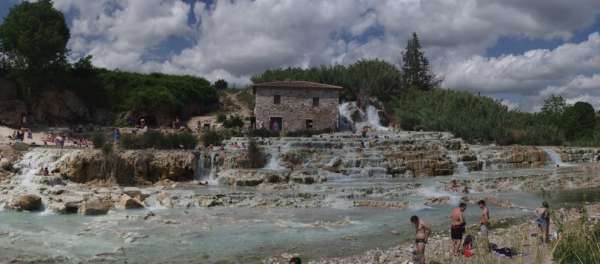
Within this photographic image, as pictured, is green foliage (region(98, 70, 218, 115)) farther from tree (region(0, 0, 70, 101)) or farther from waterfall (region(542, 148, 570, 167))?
waterfall (region(542, 148, 570, 167))

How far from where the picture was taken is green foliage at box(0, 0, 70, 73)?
33719 millimetres

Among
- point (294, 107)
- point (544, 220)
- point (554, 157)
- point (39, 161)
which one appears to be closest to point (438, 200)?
point (544, 220)

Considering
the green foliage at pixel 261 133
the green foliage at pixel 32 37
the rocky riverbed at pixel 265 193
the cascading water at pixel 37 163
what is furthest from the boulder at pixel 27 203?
the green foliage at pixel 32 37

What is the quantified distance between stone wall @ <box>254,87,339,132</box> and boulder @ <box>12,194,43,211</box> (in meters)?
22.8

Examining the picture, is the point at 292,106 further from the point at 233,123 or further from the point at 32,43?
the point at 32,43

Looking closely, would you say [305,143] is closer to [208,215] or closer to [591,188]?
[208,215]

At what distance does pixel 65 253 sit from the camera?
11.5m

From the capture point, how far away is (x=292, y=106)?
39.5 meters

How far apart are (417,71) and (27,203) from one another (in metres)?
48.2

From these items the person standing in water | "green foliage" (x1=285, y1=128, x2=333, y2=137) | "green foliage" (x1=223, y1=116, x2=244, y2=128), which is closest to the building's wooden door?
"green foliage" (x1=223, y1=116, x2=244, y2=128)

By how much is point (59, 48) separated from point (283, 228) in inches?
1142

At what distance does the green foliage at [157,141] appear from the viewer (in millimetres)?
26886

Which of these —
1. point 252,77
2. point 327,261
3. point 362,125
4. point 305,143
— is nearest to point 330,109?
point 362,125

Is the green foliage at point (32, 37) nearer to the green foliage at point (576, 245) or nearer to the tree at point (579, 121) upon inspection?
the green foliage at point (576, 245)
